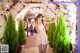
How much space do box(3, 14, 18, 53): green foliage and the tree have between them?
1.25 meters

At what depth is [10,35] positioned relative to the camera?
6.32 m

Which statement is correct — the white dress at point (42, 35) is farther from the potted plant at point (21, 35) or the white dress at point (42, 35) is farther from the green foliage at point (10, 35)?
the green foliage at point (10, 35)

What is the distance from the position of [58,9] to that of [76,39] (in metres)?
1.08

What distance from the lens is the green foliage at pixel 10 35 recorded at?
6.29 meters

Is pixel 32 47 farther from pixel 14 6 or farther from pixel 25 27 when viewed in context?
pixel 14 6

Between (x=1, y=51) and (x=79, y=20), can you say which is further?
(x=79, y=20)

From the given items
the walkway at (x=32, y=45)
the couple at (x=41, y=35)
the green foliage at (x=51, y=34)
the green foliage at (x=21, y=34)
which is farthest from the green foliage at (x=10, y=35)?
the green foliage at (x=51, y=34)

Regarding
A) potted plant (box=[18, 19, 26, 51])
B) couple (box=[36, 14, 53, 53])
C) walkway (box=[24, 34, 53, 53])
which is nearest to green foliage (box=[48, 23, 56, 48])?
couple (box=[36, 14, 53, 53])

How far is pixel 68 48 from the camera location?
6344mm

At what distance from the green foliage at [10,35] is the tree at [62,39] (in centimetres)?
125

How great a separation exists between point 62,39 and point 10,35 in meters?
1.54

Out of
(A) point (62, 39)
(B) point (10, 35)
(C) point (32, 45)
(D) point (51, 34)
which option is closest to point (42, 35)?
(D) point (51, 34)

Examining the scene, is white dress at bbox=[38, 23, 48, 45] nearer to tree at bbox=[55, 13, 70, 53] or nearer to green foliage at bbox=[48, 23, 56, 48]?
green foliage at bbox=[48, 23, 56, 48]

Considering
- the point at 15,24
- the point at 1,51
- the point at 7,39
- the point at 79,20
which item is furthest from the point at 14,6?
the point at 79,20
